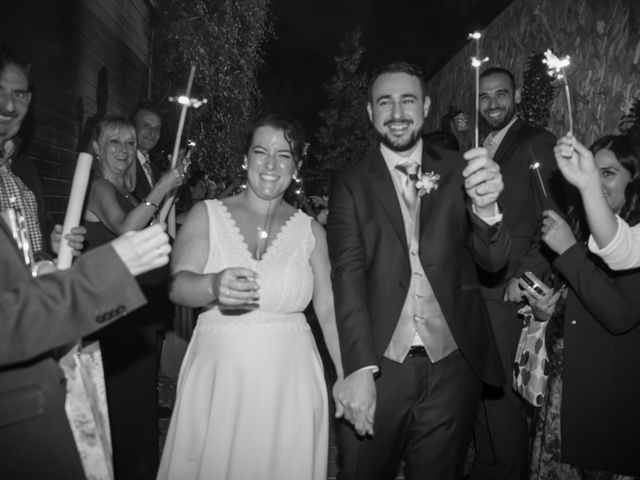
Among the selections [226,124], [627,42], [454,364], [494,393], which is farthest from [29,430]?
[226,124]

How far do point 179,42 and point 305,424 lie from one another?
8.28 m

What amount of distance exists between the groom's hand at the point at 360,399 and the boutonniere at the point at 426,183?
92 centimetres

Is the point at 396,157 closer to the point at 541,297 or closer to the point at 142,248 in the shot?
the point at 541,297

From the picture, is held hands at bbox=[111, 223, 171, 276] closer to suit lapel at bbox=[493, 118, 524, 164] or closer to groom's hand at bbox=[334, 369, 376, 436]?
groom's hand at bbox=[334, 369, 376, 436]

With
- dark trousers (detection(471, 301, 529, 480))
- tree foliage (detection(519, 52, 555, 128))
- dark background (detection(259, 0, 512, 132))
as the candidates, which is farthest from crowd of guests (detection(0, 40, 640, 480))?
tree foliage (detection(519, 52, 555, 128))

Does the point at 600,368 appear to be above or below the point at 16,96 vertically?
below

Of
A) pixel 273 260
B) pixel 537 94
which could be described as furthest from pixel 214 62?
pixel 273 260

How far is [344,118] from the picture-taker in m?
30.5

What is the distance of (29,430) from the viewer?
1.61 meters

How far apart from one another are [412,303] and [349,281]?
0.34 metres

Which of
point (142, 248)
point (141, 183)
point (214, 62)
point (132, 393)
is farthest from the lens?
point (214, 62)

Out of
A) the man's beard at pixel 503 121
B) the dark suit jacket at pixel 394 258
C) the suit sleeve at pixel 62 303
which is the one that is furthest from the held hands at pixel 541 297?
the suit sleeve at pixel 62 303

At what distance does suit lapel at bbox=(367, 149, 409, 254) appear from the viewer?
260 centimetres

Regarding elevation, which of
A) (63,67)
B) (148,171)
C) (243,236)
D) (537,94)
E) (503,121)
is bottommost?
(243,236)
